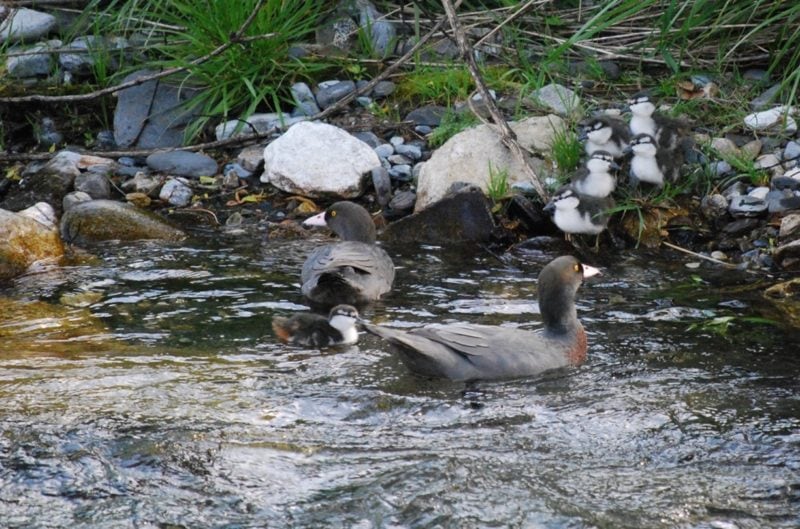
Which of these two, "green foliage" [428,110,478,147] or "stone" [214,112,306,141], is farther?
"stone" [214,112,306,141]

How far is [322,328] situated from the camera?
644 centimetres

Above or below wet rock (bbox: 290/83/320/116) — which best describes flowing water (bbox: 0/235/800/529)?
below

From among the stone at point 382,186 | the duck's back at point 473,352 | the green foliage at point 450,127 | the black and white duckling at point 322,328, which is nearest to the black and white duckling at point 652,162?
the green foliage at point 450,127

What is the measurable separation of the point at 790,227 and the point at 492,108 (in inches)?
86.5

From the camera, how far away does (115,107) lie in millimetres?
10656

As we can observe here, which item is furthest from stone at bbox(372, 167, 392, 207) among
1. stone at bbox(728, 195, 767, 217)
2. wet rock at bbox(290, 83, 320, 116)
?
stone at bbox(728, 195, 767, 217)

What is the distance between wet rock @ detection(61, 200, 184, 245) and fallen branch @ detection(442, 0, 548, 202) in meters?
2.42

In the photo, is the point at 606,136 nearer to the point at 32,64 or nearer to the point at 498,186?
the point at 498,186

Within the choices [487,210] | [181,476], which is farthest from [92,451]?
[487,210]

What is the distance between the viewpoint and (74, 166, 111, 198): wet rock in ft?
31.0

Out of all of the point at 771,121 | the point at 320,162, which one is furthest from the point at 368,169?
the point at 771,121

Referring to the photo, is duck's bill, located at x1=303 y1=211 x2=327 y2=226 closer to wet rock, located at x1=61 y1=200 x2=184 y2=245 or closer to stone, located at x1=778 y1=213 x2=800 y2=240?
wet rock, located at x1=61 y1=200 x2=184 y2=245

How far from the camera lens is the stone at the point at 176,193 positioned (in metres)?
9.51

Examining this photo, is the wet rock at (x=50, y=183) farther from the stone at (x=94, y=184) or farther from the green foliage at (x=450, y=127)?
the green foliage at (x=450, y=127)
